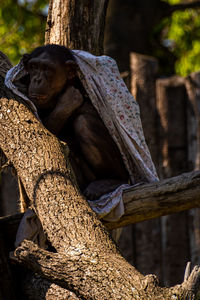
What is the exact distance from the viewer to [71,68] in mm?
4031

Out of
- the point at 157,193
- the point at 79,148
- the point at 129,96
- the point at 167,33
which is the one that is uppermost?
the point at 167,33

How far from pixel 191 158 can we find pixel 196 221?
0.70 meters

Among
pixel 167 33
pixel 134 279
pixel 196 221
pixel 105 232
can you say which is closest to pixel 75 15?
pixel 105 232

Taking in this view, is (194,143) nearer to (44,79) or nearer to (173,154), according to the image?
(173,154)

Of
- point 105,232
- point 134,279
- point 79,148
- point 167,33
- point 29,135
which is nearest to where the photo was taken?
point 134,279

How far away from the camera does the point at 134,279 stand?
244cm

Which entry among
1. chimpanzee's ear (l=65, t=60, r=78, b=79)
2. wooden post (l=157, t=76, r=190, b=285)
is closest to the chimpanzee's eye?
chimpanzee's ear (l=65, t=60, r=78, b=79)

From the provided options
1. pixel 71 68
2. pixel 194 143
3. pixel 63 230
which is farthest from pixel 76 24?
pixel 194 143

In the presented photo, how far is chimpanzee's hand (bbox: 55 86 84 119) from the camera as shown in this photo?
12.9ft

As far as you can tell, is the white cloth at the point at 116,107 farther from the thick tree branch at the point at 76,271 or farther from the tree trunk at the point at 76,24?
the thick tree branch at the point at 76,271

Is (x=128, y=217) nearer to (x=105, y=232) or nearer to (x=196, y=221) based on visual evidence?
(x=105, y=232)

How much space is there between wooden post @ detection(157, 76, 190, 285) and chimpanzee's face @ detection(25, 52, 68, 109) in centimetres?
284

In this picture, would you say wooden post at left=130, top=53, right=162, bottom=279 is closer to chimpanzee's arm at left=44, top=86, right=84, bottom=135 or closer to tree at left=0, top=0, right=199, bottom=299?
chimpanzee's arm at left=44, top=86, right=84, bottom=135

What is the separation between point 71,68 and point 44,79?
0.21m
